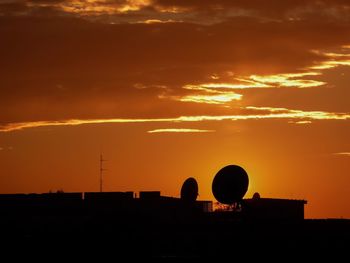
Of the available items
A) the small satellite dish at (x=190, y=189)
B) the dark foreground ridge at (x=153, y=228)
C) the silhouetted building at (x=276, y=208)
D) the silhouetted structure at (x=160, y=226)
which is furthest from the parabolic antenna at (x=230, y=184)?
the silhouetted building at (x=276, y=208)

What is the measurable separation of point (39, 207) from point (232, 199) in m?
48.4

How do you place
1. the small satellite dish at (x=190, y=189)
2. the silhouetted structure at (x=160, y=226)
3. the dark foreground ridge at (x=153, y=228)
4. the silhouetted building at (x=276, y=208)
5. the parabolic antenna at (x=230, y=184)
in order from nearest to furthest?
1. the dark foreground ridge at (x=153, y=228)
2. the silhouetted structure at (x=160, y=226)
3. the parabolic antenna at (x=230, y=184)
4. the small satellite dish at (x=190, y=189)
5. the silhouetted building at (x=276, y=208)

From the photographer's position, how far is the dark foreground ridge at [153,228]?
78.7m

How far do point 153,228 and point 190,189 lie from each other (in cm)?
2128

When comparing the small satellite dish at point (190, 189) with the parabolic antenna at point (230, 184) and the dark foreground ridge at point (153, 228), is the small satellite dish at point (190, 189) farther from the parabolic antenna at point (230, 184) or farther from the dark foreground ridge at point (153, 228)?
the parabolic antenna at point (230, 184)

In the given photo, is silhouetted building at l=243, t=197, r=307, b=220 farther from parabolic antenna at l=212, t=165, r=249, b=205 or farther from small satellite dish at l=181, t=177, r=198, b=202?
parabolic antenna at l=212, t=165, r=249, b=205

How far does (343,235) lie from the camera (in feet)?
336

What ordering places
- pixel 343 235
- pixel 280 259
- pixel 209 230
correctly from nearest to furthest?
pixel 280 259 < pixel 343 235 < pixel 209 230

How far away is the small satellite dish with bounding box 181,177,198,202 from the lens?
130000 millimetres

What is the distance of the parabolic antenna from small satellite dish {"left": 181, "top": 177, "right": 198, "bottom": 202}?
25.5 metres

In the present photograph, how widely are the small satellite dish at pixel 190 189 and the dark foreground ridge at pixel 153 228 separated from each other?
399 cm

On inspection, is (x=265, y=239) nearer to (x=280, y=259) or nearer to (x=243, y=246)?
(x=243, y=246)

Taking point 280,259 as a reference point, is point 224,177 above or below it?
above

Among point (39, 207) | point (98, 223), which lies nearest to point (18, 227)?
point (98, 223)
